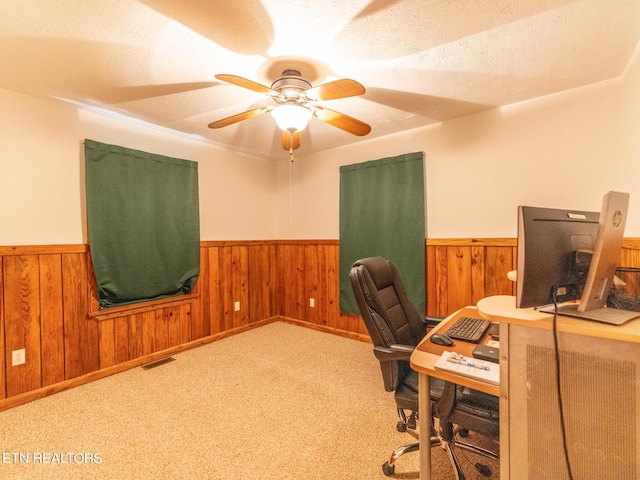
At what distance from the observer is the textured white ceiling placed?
1.43 metres

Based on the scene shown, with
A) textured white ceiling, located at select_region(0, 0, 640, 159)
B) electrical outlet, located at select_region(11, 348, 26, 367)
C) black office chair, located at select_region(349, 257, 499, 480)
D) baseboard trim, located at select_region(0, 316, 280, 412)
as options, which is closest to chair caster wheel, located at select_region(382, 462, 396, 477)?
black office chair, located at select_region(349, 257, 499, 480)

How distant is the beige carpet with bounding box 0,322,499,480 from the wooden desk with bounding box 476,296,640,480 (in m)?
0.86

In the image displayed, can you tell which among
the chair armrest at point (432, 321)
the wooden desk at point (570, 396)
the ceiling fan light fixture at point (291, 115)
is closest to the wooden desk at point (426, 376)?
the wooden desk at point (570, 396)

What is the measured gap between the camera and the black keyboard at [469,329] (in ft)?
4.74

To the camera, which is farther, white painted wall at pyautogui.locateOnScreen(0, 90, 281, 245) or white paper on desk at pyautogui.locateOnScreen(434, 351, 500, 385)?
white painted wall at pyautogui.locateOnScreen(0, 90, 281, 245)

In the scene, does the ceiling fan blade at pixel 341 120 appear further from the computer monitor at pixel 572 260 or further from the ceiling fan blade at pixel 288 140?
the computer monitor at pixel 572 260

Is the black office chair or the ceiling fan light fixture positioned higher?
the ceiling fan light fixture

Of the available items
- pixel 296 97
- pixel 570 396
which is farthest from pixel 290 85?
pixel 570 396

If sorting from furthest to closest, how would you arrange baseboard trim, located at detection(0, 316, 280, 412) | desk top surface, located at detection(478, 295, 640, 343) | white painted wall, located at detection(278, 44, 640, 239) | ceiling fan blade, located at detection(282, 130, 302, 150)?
ceiling fan blade, located at detection(282, 130, 302, 150), baseboard trim, located at detection(0, 316, 280, 412), white painted wall, located at detection(278, 44, 640, 239), desk top surface, located at detection(478, 295, 640, 343)

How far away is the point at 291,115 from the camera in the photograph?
184 cm

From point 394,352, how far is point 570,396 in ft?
2.32

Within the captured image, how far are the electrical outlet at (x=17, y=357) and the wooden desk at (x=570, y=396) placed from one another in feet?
10.1

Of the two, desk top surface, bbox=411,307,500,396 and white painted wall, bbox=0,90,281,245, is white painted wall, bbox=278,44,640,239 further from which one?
white painted wall, bbox=0,90,281,245

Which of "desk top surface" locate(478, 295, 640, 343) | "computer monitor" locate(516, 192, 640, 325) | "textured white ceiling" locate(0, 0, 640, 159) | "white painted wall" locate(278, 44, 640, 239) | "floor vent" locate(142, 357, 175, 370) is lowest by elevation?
"floor vent" locate(142, 357, 175, 370)
